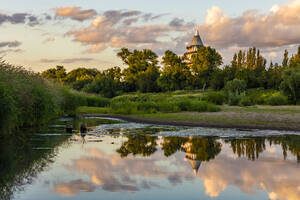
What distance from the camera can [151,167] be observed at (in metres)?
10.9

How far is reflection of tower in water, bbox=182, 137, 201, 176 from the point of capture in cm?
1091

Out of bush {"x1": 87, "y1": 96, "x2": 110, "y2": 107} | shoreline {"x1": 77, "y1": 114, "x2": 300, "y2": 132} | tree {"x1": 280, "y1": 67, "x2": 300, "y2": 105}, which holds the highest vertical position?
tree {"x1": 280, "y1": 67, "x2": 300, "y2": 105}

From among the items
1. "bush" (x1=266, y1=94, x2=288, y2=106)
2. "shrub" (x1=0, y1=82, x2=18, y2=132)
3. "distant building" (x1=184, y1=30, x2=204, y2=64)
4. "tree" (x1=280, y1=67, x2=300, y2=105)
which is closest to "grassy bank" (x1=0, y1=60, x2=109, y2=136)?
"shrub" (x1=0, y1=82, x2=18, y2=132)

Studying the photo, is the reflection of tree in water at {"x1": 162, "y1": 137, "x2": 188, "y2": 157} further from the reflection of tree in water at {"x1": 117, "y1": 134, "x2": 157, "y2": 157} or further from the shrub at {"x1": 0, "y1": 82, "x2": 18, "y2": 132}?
the shrub at {"x1": 0, "y1": 82, "x2": 18, "y2": 132}

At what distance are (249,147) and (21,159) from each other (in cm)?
948

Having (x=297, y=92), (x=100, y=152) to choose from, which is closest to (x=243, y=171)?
(x=100, y=152)

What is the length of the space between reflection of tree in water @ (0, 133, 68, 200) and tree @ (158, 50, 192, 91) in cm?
5952

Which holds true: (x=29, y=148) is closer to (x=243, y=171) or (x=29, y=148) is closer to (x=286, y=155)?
(x=243, y=171)

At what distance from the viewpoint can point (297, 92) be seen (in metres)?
39.3

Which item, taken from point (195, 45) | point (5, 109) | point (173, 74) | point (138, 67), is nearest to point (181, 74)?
point (173, 74)

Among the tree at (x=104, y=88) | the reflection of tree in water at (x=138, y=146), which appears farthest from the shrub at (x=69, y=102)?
the tree at (x=104, y=88)

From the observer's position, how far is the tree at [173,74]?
7638cm

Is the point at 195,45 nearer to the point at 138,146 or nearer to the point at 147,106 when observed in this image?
the point at 147,106

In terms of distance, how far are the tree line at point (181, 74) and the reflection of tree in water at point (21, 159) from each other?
42247mm
